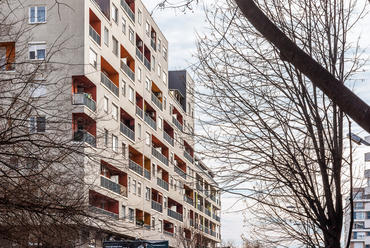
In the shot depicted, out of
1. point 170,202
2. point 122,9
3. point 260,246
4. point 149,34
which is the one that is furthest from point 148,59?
point 260,246

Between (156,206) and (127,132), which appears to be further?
(156,206)

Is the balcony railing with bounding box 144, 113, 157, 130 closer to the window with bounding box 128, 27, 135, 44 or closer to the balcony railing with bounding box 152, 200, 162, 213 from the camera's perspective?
the window with bounding box 128, 27, 135, 44

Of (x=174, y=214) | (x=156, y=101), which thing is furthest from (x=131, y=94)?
(x=174, y=214)

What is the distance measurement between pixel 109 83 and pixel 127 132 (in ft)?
17.9

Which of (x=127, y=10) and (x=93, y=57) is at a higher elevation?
(x=127, y=10)

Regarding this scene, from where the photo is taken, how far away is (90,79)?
3603 centimetres

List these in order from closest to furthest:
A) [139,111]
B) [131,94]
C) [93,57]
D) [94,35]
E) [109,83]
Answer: [93,57] < [94,35] < [109,83] < [131,94] < [139,111]

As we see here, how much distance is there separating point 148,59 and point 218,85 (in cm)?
4396

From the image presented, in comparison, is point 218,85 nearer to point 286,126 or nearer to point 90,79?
point 286,126

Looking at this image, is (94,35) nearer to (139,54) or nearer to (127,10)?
(127,10)

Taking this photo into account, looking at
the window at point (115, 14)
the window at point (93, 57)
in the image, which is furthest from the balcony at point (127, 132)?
the window at point (115, 14)

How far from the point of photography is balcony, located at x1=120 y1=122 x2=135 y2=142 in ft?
142

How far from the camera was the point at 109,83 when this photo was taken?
4047 cm

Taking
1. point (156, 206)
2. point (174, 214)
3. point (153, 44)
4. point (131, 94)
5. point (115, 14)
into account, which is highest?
point (153, 44)
